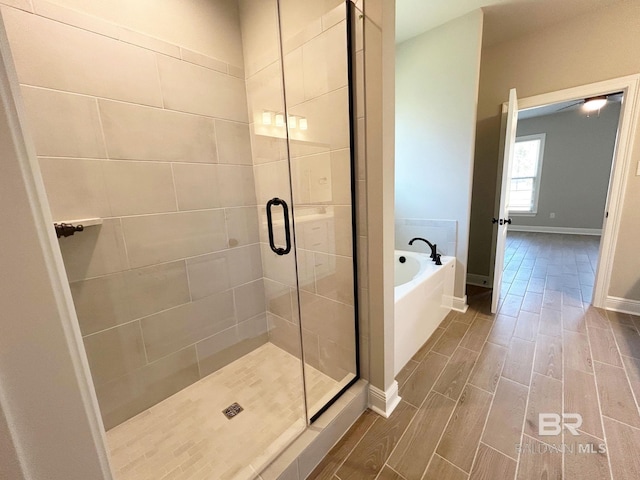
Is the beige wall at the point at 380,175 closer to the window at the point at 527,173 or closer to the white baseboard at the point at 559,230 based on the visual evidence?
the window at the point at 527,173

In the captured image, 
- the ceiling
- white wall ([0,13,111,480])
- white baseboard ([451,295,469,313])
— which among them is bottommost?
white baseboard ([451,295,469,313])

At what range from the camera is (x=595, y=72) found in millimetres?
2154

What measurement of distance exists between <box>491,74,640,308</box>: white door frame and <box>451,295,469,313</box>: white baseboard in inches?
46.5

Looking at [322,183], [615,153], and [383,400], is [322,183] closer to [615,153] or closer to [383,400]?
[383,400]

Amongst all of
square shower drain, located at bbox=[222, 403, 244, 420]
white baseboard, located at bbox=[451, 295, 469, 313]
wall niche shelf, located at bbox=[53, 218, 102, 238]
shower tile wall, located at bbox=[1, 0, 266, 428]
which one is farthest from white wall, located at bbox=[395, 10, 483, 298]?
wall niche shelf, located at bbox=[53, 218, 102, 238]

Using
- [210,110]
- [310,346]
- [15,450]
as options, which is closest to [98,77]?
[210,110]

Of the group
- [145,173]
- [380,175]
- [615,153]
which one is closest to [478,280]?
[615,153]

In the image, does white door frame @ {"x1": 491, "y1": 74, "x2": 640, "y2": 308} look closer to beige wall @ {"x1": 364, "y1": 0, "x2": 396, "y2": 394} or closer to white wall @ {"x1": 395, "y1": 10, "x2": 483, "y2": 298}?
white wall @ {"x1": 395, "y1": 10, "x2": 483, "y2": 298}

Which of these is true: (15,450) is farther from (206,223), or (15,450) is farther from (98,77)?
(98,77)

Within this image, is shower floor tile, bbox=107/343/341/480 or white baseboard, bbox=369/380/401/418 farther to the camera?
white baseboard, bbox=369/380/401/418

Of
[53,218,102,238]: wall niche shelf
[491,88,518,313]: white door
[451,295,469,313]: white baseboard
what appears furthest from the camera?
[451,295,469,313]: white baseboard

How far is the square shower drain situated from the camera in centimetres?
140

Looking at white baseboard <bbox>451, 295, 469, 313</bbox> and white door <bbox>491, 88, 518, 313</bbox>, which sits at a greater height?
white door <bbox>491, 88, 518, 313</bbox>

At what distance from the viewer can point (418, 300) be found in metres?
1.83
